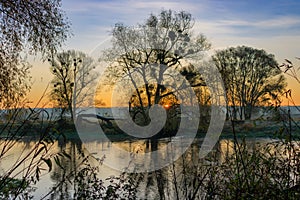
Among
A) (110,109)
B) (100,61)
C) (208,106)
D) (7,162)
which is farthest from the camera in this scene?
(100,61)

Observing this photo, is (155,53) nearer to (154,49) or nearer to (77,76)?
(154,49)

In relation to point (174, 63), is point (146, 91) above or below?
below

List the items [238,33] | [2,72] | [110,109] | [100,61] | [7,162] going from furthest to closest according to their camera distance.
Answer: [100,61] → [110,109] → [238,33] → [7,162] → [2,72]

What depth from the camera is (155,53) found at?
25609 mm

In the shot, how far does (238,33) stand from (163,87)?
378 inches

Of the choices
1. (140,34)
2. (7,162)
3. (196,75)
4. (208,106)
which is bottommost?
(7,162)

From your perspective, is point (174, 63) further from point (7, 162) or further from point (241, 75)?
point (7, 162)

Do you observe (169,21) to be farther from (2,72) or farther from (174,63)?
(2,72)

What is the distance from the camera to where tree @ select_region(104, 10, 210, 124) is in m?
24.0

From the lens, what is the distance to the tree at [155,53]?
78.7 ft

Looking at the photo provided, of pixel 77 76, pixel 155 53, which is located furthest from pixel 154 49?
pixel 77 76

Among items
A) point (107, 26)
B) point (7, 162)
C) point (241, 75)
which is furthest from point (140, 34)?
point (7, 162)

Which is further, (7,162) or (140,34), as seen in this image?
(140,34)

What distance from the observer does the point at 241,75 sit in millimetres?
29141
